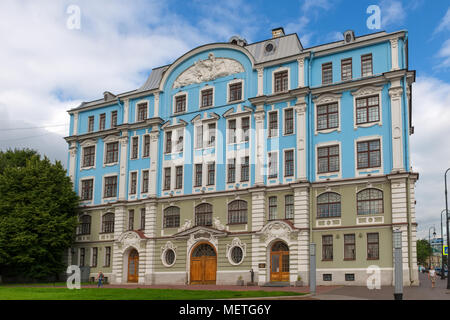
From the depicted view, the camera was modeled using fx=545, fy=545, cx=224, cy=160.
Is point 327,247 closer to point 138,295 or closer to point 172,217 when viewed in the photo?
point 172,217

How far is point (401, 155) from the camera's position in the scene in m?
40.9

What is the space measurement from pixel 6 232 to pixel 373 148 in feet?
111

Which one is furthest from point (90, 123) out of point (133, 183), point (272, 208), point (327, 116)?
point (327, 116)

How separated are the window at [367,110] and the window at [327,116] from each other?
72.2 inches

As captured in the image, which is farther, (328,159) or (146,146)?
(146,146)

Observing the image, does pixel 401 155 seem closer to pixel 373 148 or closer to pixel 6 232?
pixel 373 148

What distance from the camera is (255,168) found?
153 ft

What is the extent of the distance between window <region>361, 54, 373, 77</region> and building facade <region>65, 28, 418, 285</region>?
0.08 metres

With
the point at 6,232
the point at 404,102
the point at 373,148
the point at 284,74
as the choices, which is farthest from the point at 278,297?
the point at 6,232

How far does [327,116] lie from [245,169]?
839 cm

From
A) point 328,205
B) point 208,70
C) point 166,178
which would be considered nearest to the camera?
point 328,205

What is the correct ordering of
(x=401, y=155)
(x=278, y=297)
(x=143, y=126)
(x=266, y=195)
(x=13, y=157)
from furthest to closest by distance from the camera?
(x=13, y=157), (x=143, y=126), (x=266, y=195), (x=401, y=155), (x=278, y=297)

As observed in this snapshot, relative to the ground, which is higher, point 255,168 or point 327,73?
point 327,73

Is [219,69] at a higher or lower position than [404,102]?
higher
